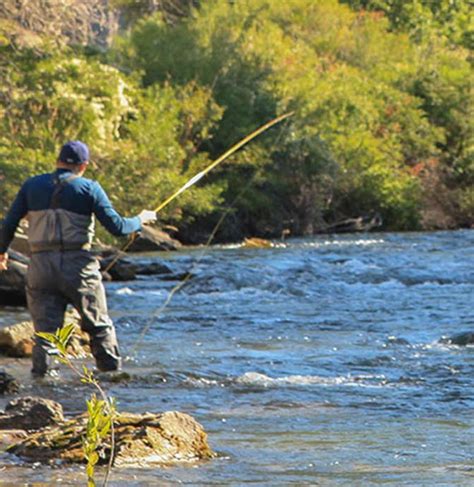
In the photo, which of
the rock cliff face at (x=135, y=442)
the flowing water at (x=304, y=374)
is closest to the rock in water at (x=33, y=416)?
the rock cliff face at (x=135, y=442)

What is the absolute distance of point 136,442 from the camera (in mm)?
7359

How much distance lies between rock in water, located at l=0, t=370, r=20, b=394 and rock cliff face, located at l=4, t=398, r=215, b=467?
2307 millimetres

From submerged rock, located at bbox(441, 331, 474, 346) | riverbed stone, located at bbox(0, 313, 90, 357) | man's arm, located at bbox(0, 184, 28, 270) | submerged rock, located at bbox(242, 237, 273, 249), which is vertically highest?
man's arm, located at bbox(0, 184, 28, 270)

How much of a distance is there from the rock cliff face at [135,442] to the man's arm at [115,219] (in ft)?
7.26

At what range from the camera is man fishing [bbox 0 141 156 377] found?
1020 centimetres

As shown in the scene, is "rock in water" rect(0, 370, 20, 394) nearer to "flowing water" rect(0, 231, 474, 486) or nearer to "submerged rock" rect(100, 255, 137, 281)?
"flowing water" rect(0, 231, 474, 486)

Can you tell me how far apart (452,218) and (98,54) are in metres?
9.20

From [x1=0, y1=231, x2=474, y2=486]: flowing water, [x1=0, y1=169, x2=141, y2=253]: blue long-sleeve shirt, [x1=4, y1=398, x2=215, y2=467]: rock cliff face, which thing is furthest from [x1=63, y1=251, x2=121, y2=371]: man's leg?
[x1=4, y1=398, x2=215, y2=467]: rock cliff face

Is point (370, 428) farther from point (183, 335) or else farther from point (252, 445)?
point (183, 335)

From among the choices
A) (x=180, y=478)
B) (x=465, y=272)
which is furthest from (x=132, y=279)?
(x=180, y=478)

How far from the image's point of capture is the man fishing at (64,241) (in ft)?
33.4

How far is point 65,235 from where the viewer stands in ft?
33.7

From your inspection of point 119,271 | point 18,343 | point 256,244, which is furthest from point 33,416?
point 256,244

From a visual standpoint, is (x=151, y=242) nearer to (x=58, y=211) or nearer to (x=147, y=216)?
(x=58, y=211)
